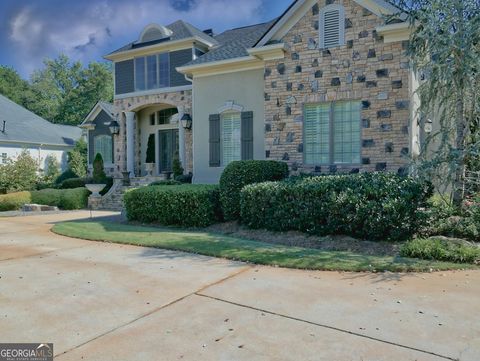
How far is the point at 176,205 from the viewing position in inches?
395

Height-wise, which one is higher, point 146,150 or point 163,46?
point 163,46

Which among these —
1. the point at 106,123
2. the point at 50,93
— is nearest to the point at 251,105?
the point at 106,123

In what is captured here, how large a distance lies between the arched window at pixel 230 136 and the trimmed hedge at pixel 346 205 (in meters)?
4.44

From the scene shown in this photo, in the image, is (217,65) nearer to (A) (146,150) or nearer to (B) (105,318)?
(A) (146,150)

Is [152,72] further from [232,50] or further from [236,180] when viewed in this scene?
[236,180]

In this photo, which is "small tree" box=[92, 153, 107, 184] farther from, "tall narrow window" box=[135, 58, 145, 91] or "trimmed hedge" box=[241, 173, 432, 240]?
"trimmed hedge" box=[241, 173, 432, 240]

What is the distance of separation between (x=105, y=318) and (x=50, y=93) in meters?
48.9

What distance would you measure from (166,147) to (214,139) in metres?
6.05

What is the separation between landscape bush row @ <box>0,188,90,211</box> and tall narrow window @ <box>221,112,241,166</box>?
6.89 metres


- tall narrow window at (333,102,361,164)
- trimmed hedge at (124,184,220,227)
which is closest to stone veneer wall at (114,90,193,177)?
trimmed hedge at (124,184,220,227)

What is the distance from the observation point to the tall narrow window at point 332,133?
1055 cm

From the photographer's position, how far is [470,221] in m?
7.39

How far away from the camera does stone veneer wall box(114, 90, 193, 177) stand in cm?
1677

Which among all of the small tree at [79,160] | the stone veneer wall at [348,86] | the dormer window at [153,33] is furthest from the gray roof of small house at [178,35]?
the small tree at [79,160]
